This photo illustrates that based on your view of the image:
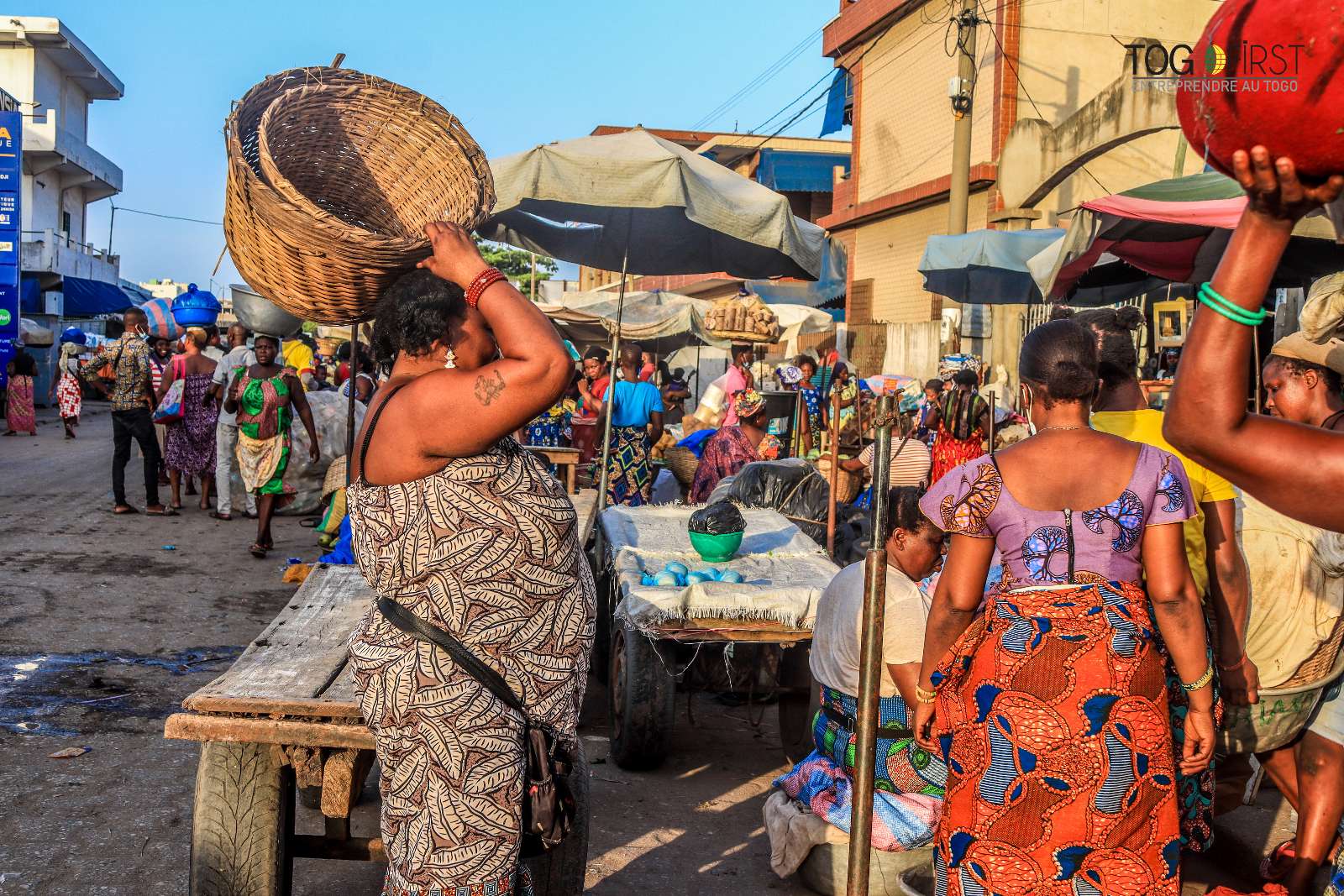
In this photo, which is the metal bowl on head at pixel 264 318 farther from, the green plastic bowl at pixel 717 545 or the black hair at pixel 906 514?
the black hair at pixel 906 514

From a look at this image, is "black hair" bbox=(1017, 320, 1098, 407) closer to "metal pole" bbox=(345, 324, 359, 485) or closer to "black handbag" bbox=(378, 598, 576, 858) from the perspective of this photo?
"black handbag" bbox=(378, 598, 576, 858)

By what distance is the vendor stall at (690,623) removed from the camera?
4996mm

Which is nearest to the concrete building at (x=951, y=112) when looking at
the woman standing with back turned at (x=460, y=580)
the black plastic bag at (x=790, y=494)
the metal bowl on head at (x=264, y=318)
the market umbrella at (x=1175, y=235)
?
the market umbrella at (x=1175, y=235)

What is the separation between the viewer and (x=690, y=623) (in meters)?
4.98

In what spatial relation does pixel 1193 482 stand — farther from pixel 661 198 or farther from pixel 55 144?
pixel 55 144

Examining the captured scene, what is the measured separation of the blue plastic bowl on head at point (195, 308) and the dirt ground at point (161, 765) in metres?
3.72

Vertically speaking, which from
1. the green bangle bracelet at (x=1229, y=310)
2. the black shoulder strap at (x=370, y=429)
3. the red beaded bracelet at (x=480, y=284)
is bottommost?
the black shoulder strap at (x=370, y=429)

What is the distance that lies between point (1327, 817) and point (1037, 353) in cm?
206

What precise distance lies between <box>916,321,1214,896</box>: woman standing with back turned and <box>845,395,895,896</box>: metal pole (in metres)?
0.92

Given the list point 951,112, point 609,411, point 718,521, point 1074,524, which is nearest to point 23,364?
point 951,112

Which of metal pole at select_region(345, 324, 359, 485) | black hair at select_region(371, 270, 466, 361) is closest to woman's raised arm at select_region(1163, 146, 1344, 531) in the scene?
black hair at select_region(371, 270, 466, 361)

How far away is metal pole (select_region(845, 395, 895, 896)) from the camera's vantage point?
1999 mm

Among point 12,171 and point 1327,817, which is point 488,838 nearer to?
point 1327,817

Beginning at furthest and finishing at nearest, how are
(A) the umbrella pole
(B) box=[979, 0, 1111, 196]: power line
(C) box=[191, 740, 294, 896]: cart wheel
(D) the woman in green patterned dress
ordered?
(B) box=[979, 0, 1111, 196]: power line < (D) the woman in green patterned dress < (A) the umbrella pole < (C) box=[191, 740, 294, 896]: cart wheel
